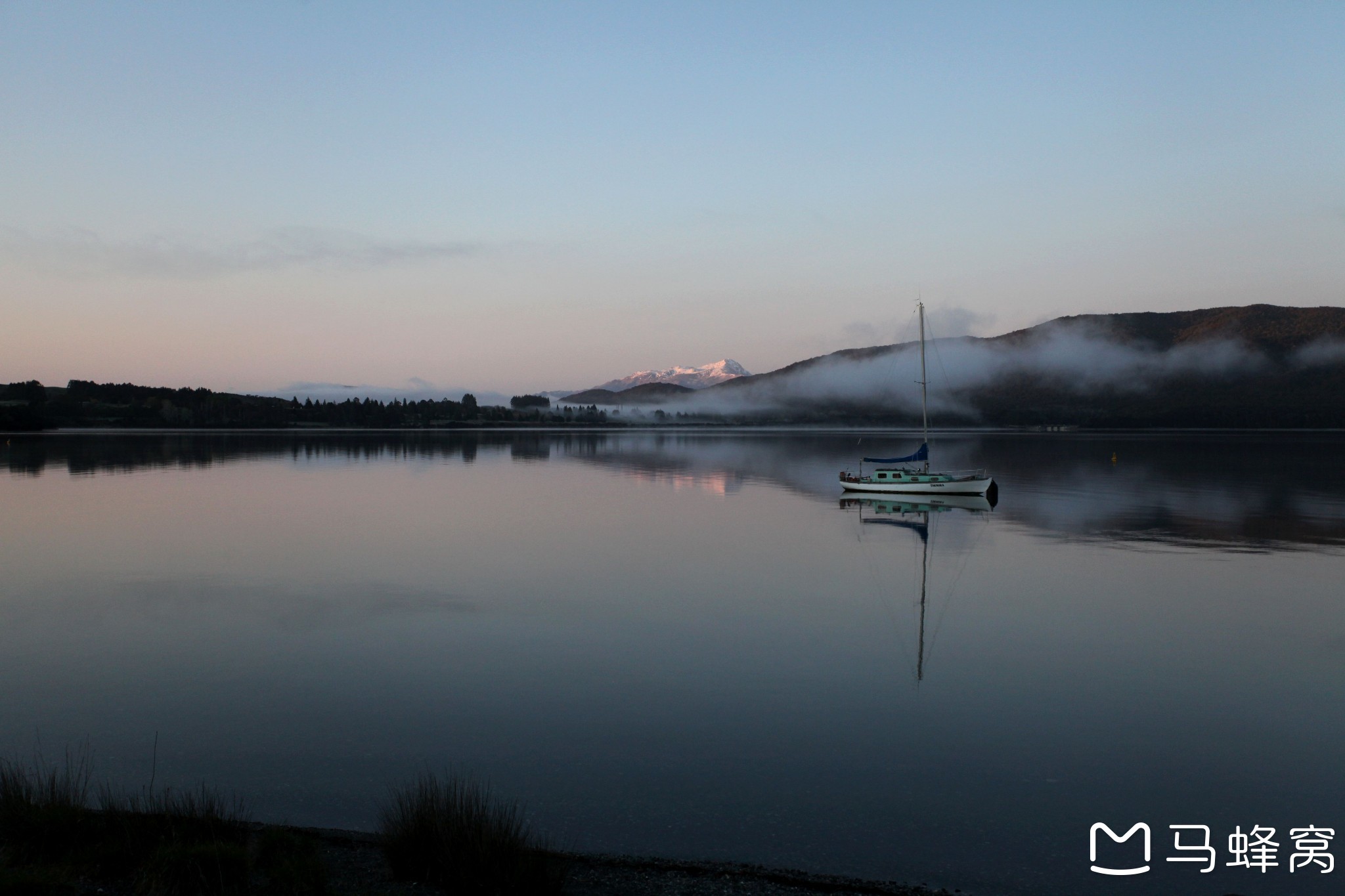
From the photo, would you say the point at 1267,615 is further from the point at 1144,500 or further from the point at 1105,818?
the point at 1144,500

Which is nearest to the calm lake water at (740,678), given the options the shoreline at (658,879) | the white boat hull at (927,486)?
the shoreline at (658,879)

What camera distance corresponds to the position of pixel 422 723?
36.8 feet

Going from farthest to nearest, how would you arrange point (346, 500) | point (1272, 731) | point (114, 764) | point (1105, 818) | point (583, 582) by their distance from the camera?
1. point (346, 500)
2. point (583, 582)
3. point (1272, 731)
4. point (114, 764)
5. point (1105, 818)

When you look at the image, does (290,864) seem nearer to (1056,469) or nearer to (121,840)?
(121,840)

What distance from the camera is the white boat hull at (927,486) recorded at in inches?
1725

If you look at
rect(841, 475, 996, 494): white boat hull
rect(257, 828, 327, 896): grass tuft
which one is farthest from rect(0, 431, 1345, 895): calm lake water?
rect(841, 475, 996, 494): white boat hull

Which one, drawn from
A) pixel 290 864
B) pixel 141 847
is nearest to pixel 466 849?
pixel 290 864

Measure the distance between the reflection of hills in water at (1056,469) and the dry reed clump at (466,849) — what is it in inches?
1003

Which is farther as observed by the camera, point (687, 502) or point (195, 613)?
point (687, 502)

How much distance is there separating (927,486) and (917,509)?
5.23m

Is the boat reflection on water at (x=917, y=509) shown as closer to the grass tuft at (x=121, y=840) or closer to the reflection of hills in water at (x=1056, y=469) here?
the reflection of hills in water at (x=1056, y=469)

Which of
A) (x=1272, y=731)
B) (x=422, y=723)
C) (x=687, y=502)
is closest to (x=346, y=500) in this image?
(x=687, y=502)

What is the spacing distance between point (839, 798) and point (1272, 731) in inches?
244

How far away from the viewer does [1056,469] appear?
69.0m
